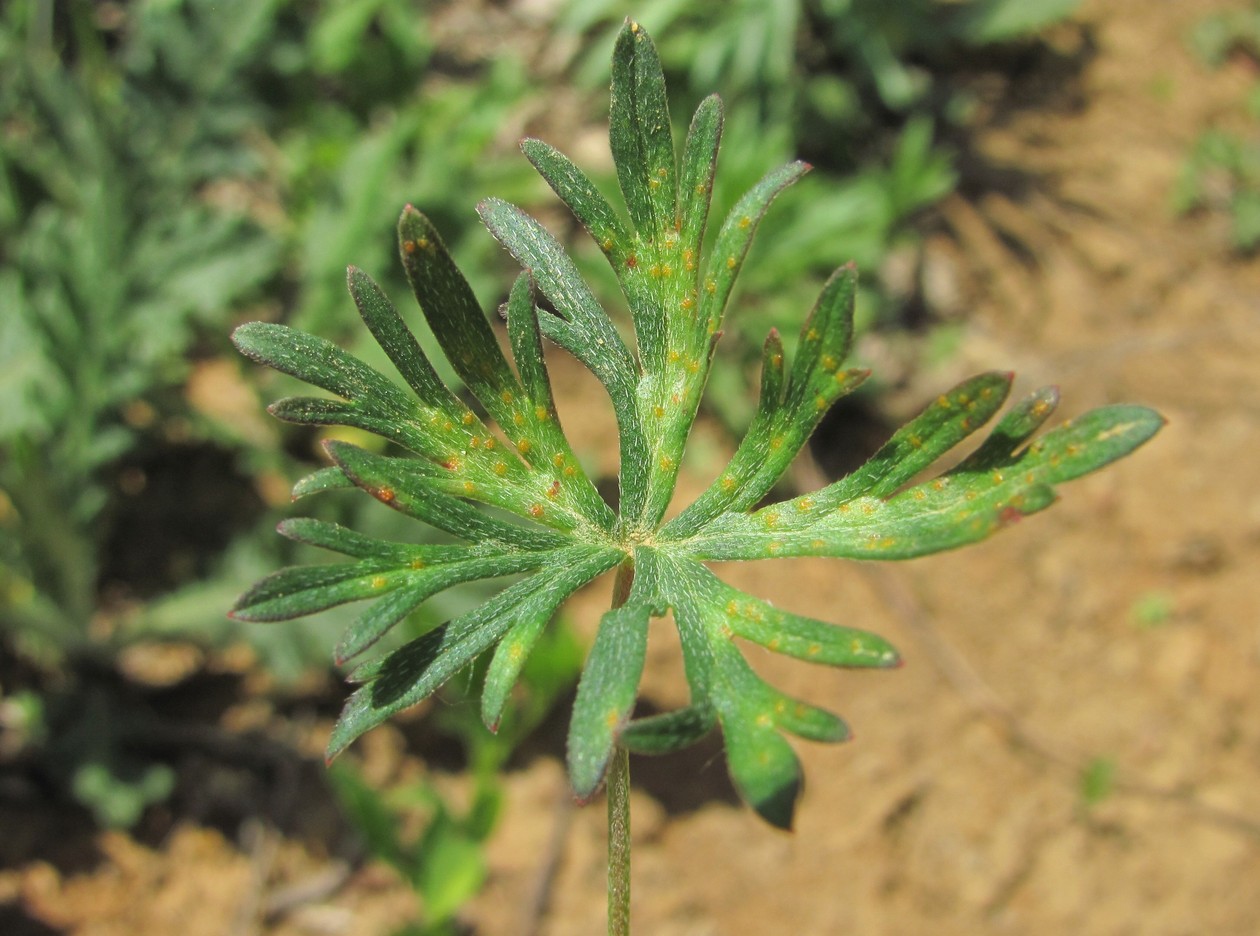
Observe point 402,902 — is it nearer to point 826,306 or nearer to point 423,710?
point 423,710

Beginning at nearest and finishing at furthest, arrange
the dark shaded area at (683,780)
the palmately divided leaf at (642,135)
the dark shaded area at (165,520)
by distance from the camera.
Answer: the palmately divided leaf at (642,135)
the dark shaded area at (683,780)
the dark shaded area at (165,520)

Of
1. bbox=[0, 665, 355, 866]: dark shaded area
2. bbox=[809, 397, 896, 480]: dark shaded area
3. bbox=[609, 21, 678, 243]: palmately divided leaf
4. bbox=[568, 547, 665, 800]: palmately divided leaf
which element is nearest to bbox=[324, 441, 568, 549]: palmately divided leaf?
bbox=[568, 547, 665, 800]: palmately divided leaf

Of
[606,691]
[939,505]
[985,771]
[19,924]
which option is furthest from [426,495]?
[985,771]

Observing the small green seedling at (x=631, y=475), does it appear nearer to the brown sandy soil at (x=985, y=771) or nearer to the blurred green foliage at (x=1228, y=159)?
the brown sandy soil at (x=985, y=771)

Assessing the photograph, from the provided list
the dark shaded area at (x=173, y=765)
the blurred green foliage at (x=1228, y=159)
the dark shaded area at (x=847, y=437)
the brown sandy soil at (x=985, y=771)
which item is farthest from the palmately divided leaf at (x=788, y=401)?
the blurred green foliage at (x=1228, y=159)

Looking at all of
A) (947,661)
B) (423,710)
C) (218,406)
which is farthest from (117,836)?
(947,661)

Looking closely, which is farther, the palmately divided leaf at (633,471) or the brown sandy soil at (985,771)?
the brown sandy soil at (985,771)

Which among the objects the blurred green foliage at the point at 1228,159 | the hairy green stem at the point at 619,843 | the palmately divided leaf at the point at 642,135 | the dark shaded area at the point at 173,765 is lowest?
A: the dark shaded area at the point at 173,765
